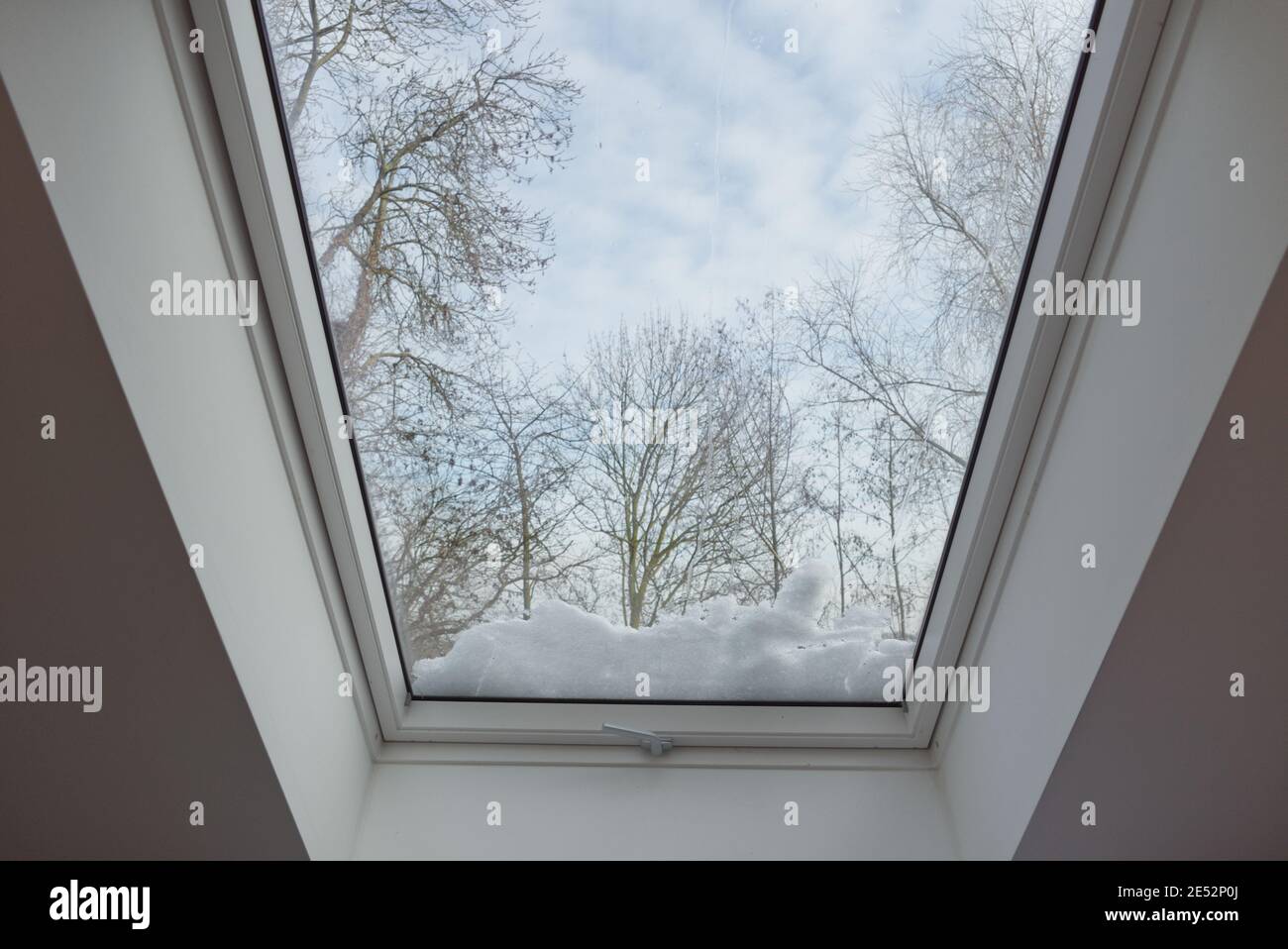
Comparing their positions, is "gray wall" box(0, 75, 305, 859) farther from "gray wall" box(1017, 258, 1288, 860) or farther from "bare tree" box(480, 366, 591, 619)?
"gray wall" box(1017, 258, 1288, 860)

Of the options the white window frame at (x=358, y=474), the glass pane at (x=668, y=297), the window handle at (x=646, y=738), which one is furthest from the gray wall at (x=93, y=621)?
the window handle at (x=646, y=738)

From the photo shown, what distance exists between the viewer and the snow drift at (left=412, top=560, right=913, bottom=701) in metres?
2.05

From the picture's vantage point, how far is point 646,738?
2137 millimetres

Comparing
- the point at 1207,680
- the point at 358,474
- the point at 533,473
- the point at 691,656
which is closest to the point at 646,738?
the point at 691,656

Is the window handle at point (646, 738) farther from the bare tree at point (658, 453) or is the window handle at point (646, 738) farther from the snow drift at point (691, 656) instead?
the bare tree at point (658, 453)

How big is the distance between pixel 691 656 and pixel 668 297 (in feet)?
2.59

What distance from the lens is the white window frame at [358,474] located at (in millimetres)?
1478

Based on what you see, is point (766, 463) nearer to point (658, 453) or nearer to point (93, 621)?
point (658, 453)

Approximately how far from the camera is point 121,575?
1.38 metres

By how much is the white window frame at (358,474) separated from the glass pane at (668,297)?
0.05m

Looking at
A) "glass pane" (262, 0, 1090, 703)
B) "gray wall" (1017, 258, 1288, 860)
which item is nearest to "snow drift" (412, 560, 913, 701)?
"glass pane" (262, 0, 1090, 703)

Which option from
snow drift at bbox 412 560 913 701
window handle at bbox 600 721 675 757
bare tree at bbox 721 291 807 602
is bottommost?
window handle at bbox 600 721 675 757
